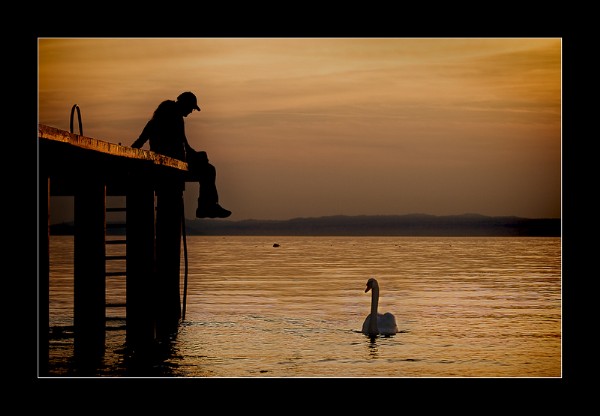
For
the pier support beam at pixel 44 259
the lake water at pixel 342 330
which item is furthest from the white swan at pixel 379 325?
the pier support beam at pixel 44 259

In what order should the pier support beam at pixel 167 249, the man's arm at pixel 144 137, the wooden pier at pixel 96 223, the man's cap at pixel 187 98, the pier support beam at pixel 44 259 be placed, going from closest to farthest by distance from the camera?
the pier support beam at pixel 44 259
the wooden pier at pixel 96 223
the man's arm at pixel 144 137
the man's cap at pixel 187 98
the pier support beam at pixel 167 249

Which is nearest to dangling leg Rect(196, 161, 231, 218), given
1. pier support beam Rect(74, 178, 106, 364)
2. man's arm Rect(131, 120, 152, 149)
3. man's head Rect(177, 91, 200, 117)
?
man's head Rect(177, 91, 200, 117)

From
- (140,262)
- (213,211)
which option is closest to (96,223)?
(140,262)

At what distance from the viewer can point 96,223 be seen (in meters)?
14.1

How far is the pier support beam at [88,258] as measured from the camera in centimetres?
1404

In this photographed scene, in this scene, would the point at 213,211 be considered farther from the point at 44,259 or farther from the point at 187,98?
the point at 44,259

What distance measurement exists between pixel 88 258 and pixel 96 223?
40 cm

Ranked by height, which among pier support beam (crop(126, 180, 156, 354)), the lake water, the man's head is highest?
the man's head

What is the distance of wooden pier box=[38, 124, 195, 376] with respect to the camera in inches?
446

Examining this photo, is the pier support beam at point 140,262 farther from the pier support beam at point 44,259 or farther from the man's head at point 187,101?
A: the pier support beam at point 44,259

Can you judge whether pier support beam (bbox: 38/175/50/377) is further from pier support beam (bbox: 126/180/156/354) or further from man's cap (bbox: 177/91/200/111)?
man's cap (bbox: 177/91/200/111)

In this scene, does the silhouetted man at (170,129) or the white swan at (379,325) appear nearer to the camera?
the silhouetted man at (170,129)
